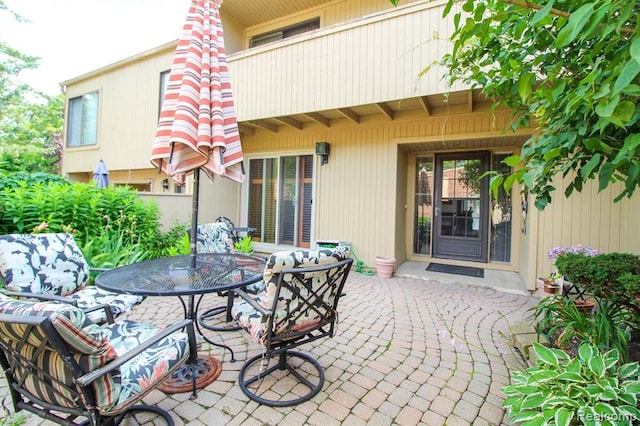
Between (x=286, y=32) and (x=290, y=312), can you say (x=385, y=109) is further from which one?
(x=290, y=312)

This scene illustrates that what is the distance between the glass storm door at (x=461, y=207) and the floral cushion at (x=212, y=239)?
391cm

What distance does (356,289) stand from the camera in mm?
4262

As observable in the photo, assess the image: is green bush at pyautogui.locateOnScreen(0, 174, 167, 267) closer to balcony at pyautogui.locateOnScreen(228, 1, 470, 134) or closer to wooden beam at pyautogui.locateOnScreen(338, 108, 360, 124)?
balcony at pyautogui.locateOnScreen(228, 1, 470, 134)

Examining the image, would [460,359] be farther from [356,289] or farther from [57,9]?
[57,9]

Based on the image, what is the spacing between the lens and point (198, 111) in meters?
2.07

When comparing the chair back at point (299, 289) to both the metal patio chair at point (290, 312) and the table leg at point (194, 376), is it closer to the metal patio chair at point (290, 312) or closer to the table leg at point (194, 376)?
the metal patio chair at point (290, 312)

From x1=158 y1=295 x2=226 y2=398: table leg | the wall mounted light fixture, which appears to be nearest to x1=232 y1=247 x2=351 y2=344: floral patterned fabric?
x1=158 y1=295 x2=226 y2=398: table leg

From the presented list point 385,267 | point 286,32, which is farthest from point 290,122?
point 385,267

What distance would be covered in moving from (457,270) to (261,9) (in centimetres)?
668

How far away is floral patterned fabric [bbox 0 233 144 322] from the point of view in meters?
2.18

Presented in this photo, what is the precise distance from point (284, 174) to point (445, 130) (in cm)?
325

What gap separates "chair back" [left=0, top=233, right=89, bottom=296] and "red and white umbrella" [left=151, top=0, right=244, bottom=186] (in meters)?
1.21

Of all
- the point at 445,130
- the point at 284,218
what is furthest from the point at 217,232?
the point at 445,130

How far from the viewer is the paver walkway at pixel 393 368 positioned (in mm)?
1745
